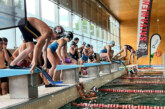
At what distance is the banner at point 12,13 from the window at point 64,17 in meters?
6.80

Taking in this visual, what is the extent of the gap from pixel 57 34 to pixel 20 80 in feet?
5.07

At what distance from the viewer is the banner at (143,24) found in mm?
10312

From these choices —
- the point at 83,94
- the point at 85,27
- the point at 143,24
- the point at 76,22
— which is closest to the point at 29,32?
the point at 83,94

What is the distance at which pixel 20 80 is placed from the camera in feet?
11.4

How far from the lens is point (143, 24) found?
1077 centimetres

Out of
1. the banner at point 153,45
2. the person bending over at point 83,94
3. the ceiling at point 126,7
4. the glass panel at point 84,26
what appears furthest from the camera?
the ceiling at point 126,7

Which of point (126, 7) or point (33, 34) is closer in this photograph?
point (33, 34)

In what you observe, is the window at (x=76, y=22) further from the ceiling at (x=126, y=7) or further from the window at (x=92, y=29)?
the ceiling at (x=126, y=7)

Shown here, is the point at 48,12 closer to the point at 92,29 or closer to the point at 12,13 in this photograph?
the point at 12,13

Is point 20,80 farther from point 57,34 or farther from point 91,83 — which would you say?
point 91,83

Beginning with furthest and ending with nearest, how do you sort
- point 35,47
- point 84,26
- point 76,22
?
point 84,26 < point 76,22 < point 35,47

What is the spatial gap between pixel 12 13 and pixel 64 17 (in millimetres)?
7429

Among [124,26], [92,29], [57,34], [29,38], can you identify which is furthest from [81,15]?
[124,26]

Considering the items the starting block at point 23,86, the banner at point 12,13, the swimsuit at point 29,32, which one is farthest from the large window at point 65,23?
the banner at point 12,13
